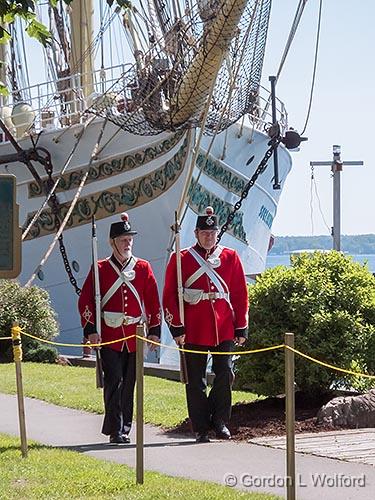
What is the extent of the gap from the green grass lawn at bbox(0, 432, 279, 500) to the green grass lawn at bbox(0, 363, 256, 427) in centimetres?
214

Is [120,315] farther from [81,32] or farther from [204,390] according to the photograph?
[81,32]

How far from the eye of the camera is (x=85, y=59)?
2533cm

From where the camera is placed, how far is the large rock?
30.6ft

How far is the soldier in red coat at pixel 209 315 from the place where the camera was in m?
9.36

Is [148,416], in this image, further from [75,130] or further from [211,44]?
[75,130]

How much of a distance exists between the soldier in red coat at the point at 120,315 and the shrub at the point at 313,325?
1.11 m

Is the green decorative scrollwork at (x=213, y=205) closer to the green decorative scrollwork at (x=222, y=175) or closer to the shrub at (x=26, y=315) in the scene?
the green decorative scrollwork at (x=222, y=175)

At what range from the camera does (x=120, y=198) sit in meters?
20.9

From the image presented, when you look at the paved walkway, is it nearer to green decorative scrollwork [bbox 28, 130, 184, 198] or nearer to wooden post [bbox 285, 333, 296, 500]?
wooden post [bbox 285, 333, 296, 500]

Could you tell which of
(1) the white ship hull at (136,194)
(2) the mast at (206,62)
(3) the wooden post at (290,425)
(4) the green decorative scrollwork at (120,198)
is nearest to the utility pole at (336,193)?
(1) the white ship hull at (136,194)

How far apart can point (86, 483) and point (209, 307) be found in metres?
2.38

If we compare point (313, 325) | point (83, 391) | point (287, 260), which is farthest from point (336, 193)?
point (313, 325)

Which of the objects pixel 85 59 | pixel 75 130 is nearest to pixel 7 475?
pixel 75 130

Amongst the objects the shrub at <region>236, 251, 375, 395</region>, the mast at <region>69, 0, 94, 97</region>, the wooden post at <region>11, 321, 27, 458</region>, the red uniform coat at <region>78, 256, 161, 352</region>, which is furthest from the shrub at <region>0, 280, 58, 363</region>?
the wooden post at <region>11, 321, 27, 458</region>
